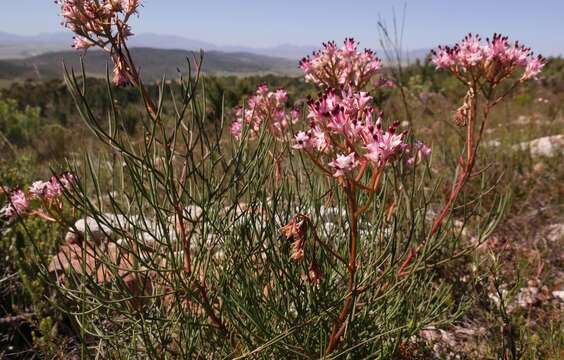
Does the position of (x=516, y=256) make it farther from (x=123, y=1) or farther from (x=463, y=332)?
(x=123, y=1)

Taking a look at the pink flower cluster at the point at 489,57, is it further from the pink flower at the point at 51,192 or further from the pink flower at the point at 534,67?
the pink flower at the point at 51,192

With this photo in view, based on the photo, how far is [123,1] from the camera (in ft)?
4.51

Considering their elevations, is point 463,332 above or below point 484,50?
below

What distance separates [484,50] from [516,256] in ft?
5.28

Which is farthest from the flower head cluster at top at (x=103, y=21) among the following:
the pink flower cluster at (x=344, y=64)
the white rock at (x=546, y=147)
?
the white rock at (x=546, y=147)

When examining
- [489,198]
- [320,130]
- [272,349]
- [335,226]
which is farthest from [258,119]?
[489,198]

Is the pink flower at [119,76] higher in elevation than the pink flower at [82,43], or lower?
lower

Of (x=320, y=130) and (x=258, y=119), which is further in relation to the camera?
(x=258, y=119)

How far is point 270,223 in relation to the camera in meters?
1.44

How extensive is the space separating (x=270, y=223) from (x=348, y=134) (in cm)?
37

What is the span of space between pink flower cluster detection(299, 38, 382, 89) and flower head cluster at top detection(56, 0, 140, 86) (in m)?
0.82

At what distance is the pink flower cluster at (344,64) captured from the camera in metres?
1.93

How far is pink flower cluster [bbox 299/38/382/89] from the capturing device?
6.34 ft

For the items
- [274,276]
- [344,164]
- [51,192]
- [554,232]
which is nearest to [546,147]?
[554,232]
